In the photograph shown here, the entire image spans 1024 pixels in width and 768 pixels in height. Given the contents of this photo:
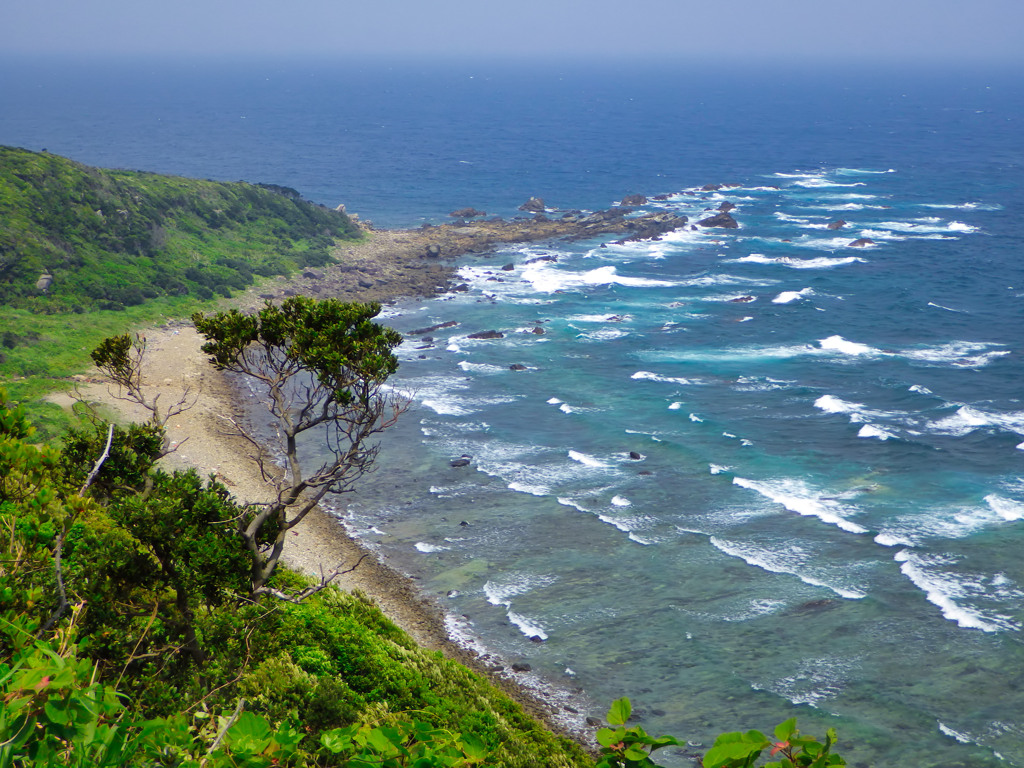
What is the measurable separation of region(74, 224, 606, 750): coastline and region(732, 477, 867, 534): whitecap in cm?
1603

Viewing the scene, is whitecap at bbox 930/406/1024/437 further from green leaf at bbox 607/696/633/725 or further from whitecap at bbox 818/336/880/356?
green leaf at bbox 607/696/633/725

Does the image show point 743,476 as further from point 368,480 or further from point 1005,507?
point 368,480

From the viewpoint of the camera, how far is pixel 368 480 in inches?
1617

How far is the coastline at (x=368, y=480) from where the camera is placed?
90.0ft

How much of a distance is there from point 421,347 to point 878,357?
102 feet

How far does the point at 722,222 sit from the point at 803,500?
195 feet

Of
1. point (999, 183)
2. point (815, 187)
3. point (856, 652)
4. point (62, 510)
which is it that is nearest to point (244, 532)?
point (62, 510)

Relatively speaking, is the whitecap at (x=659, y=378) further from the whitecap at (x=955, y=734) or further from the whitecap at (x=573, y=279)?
the whitecap at (x=955, y=734)

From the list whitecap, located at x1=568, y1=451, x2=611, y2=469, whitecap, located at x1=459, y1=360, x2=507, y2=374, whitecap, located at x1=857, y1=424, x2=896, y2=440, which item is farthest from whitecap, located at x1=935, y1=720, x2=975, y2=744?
whitecap, located at x1=459, y1=360, x2=507, y2=374

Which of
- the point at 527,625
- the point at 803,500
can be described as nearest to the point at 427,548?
the point at 527,625

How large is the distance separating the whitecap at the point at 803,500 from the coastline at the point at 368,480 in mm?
16026

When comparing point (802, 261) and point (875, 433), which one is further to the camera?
point (802, 261)

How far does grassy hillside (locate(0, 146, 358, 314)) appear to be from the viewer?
193ft

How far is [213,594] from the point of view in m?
15.1
